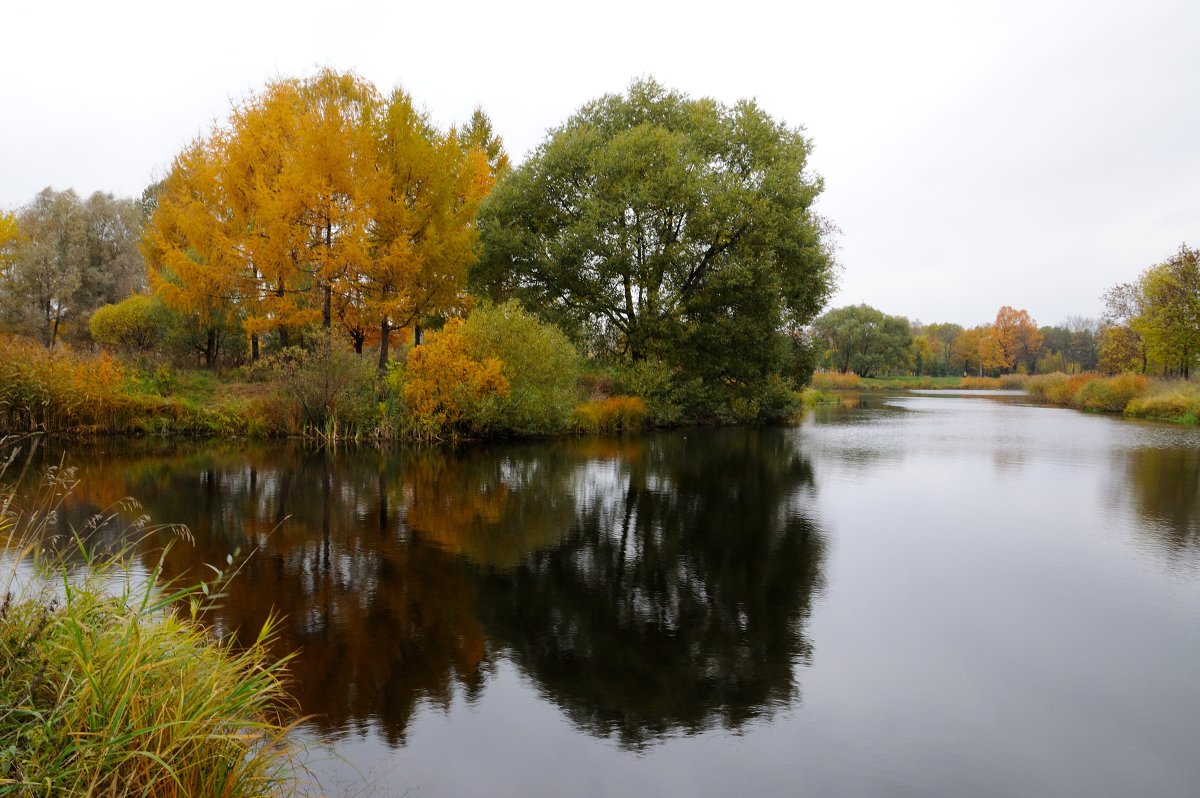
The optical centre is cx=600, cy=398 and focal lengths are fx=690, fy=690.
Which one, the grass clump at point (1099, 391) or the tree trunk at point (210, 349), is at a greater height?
the tree trunk at point (210, 349)

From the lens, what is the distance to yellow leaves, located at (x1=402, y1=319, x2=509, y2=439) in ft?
57.1

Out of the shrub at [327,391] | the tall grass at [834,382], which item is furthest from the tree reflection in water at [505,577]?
the tall grass at [834,382]

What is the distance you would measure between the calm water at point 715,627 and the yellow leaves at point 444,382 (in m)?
4.46

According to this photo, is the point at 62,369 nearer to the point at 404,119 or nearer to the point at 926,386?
the point at 404,119

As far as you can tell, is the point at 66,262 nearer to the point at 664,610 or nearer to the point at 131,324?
the point at 131,324

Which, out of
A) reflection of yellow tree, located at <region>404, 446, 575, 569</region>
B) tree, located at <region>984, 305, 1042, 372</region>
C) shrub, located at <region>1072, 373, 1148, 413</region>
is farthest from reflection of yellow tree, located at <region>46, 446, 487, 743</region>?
tree, located at <region>984, 305, 1042, 372</region>

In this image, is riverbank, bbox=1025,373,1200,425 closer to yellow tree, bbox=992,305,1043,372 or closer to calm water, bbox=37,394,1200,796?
calm water, bbox=37,394,1200,796

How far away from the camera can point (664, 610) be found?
6457 mm

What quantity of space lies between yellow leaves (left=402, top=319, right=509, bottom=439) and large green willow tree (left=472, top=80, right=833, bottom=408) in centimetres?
737

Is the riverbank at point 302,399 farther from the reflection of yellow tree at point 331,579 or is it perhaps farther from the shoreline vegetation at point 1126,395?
the shoreline vegetation at point 1126,395

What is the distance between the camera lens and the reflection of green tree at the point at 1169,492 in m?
9.84

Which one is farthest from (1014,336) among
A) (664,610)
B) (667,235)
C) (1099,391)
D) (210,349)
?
(664,610)

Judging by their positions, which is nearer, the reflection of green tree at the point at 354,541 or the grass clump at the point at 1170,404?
the reflection of green tree at the point at 354,541

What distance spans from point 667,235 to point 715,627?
66.9 feet
